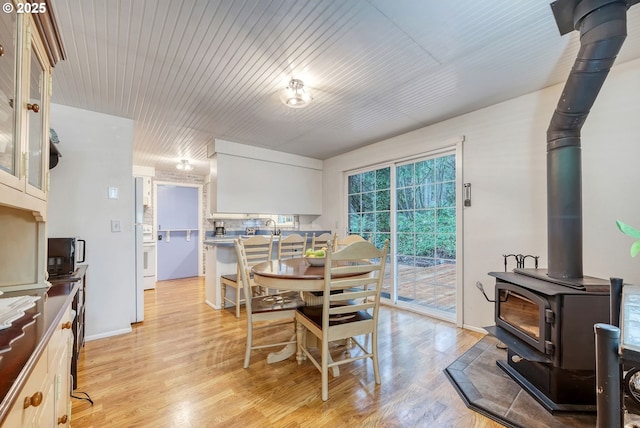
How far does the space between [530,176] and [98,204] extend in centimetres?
417

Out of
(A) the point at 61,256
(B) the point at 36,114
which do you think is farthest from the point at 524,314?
(A) the point at 61,256

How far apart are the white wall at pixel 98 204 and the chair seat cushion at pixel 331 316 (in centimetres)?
207

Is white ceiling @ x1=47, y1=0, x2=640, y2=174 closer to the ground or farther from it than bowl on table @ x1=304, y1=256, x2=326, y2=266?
farther from it

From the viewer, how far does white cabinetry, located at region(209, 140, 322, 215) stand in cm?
387

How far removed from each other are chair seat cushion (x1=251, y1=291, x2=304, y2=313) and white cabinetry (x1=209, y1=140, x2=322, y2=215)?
1907 millimetres

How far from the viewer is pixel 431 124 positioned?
3.22 m

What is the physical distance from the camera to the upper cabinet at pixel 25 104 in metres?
0.98

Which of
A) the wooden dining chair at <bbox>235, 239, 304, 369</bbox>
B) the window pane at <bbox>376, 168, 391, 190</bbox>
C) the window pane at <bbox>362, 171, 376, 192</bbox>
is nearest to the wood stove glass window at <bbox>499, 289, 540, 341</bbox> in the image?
the wooden dining chair at <bbox>235, 239, 304, 369</bbox>

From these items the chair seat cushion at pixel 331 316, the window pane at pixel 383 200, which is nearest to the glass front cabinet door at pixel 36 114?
the chair seat cushion at pixel 331 316

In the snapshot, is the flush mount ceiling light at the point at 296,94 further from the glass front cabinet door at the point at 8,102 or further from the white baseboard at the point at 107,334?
the white baseboard at the point at 107,334

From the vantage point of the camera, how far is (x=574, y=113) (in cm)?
173

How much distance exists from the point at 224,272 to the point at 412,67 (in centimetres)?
319

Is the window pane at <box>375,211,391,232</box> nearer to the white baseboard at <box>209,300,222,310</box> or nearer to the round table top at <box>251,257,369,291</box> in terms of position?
the round table top at <box>251,257,369,291</box>

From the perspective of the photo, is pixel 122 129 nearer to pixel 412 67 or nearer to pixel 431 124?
pixel 412 67
